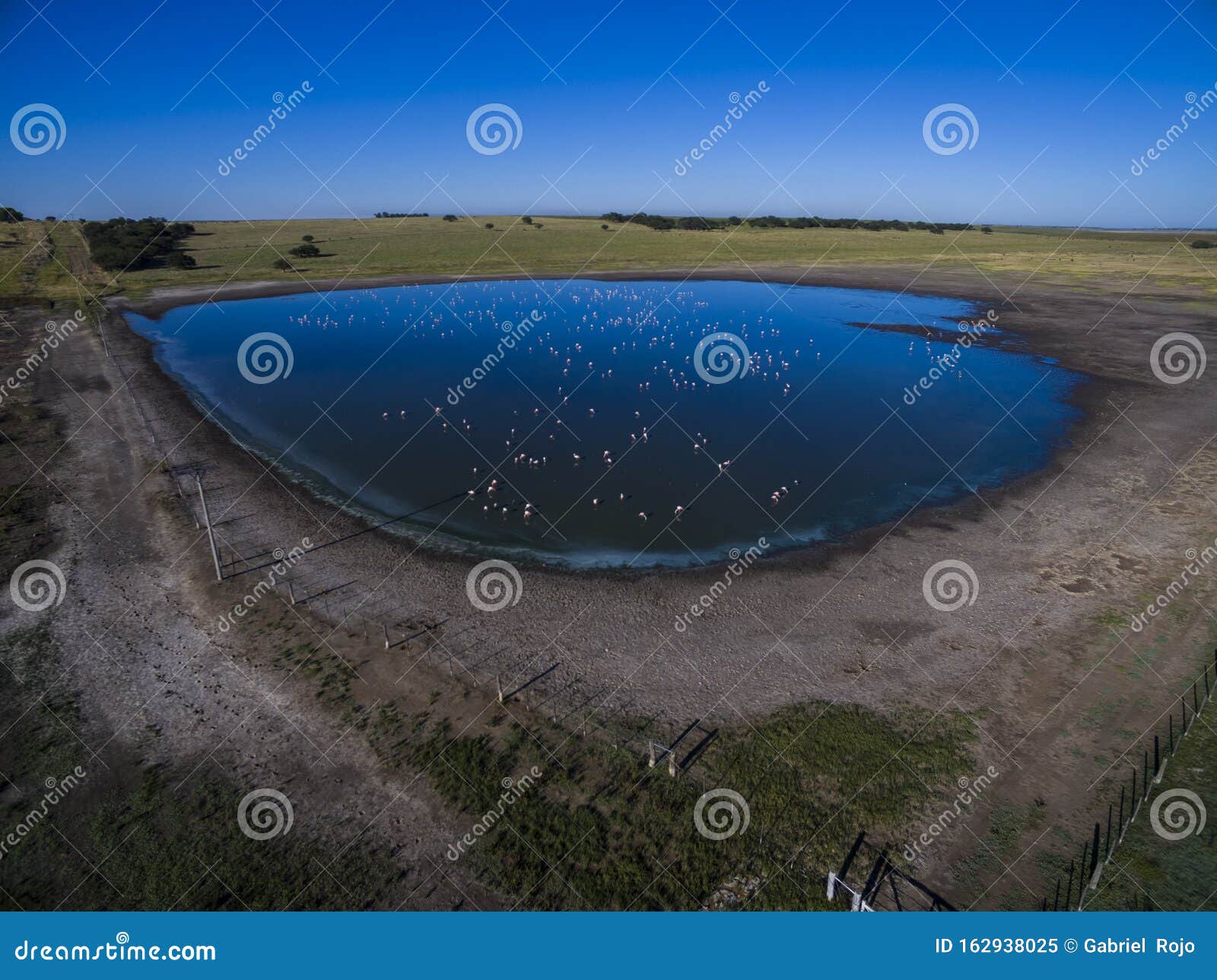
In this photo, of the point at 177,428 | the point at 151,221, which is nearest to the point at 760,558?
the point at 177,428

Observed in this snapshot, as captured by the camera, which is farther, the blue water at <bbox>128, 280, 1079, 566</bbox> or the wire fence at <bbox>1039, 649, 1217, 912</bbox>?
the blue water at <bbox>128, 280, 1079, 566</bbox>

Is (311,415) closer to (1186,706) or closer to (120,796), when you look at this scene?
(120,796)

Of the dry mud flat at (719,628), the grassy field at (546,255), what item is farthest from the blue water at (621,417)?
the grassy field at (546,255)

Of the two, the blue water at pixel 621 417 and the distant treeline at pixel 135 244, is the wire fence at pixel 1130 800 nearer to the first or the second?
the blue water at pixel 621 417

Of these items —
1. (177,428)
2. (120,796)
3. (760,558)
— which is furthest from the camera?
(177,428)

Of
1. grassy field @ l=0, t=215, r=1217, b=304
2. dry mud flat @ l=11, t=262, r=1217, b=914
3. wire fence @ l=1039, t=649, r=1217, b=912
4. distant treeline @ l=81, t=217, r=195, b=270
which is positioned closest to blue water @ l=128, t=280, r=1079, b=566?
dry mud flat @ l=11, t=262, r=1217, b=914

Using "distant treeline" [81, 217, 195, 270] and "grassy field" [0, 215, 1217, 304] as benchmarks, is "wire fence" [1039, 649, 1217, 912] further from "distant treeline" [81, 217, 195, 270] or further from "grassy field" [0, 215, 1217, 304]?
"distant treeline" [81, 217, 195, 270]
